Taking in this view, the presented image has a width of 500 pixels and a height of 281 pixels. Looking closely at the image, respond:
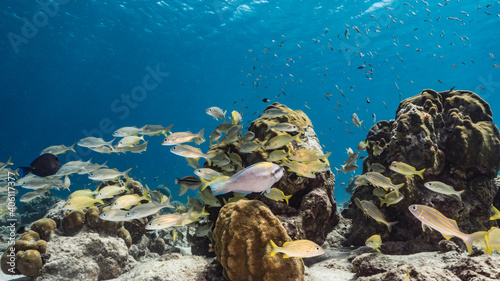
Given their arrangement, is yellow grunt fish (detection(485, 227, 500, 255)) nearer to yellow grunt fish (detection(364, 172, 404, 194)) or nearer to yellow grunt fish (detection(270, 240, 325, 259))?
yellow grunt fish (detection(364, 172, 404, 194))

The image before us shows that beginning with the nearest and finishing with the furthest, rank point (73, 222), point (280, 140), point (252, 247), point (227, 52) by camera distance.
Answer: point (252, 247)
point (280, 140)
point (73, 222)
point (227, 52)

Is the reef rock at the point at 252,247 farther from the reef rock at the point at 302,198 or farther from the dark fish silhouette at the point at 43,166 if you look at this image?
the dark fish silhouette at the point at 43,166

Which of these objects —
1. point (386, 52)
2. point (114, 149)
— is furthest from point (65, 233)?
point (386, 52)

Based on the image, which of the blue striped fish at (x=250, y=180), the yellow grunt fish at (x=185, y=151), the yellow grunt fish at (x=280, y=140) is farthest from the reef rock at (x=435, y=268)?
the yellow grunt fish at (x=185, y=151)

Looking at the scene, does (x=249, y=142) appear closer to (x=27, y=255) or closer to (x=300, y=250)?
(x=300, y=250)

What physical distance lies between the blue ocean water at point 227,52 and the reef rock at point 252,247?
921 centimetres

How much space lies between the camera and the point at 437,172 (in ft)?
18.0

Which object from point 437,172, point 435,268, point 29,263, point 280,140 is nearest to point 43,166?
point 29,263

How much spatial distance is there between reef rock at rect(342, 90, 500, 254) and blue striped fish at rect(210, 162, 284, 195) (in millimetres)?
3819

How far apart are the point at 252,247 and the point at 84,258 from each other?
366 cm

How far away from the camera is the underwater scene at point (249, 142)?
3.81 metres

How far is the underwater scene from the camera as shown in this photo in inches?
150

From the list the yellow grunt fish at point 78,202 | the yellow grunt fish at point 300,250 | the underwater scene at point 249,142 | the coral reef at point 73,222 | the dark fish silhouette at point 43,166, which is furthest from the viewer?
the dark fish silhouette at point 43,166

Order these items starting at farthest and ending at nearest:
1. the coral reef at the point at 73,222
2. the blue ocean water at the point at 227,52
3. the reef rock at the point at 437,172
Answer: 1. the blue ocean water at the point at 227,52
2. the coral reef at the point at 73,222
3. the reef rock at the point at 437,172
